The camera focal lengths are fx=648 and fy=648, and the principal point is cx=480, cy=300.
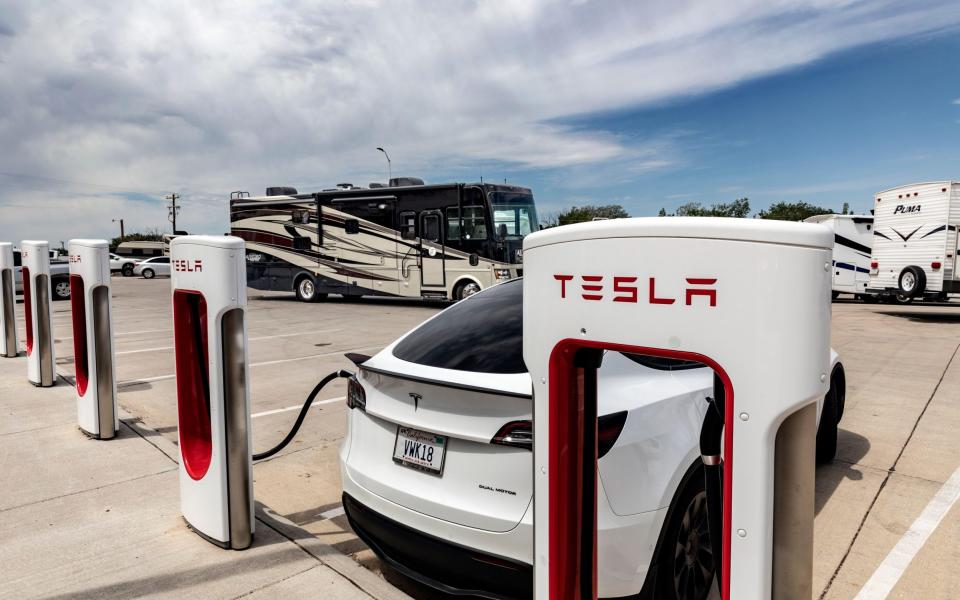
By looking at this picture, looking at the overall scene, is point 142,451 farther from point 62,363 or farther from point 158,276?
point 158,276

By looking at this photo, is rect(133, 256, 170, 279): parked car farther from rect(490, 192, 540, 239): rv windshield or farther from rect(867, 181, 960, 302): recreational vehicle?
rect(867, 181, 960, 302): recreational vehicle

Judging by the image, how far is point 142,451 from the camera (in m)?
5.18

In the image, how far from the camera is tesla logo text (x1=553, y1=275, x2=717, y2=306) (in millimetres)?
1551

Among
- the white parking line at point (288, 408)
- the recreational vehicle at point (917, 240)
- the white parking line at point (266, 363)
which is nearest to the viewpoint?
the white parking line at point (288, 408)

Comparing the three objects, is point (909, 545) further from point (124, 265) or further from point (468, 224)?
point (124, 265)

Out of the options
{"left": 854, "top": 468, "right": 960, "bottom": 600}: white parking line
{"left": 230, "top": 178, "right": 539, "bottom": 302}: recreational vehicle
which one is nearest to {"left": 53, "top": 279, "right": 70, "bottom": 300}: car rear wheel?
{"left": 230, "top": 178, "right": 539, "bottom": 302}: recreational vehicle

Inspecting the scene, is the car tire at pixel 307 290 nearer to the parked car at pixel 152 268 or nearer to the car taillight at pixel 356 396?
the car taillight at pixel 356 396

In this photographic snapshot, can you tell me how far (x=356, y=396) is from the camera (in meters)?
3.39

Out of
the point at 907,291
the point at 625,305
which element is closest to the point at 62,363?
the point at 625,305

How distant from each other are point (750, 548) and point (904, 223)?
702 inches

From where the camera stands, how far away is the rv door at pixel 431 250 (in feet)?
58.3

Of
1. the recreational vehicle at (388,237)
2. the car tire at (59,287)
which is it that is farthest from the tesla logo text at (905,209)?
the car tire at (59,287)

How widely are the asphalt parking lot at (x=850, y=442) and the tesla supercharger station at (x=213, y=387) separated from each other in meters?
0.59

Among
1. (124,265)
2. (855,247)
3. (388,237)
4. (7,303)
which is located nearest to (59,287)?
(388,237)
